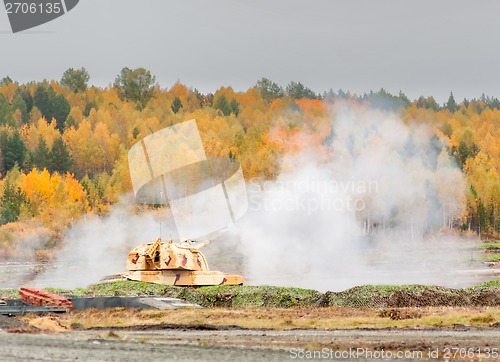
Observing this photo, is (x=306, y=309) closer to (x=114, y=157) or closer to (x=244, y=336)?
(x=244, y=336)

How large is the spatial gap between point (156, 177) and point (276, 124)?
140ft

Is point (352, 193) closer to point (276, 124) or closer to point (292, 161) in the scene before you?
point (292, 161)

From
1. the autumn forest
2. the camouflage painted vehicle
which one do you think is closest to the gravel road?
the camouflage painted vehicle

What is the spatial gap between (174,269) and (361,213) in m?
42.2

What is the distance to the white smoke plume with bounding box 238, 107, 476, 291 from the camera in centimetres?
8169

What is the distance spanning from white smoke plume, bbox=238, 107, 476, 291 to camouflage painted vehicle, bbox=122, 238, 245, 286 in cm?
1098

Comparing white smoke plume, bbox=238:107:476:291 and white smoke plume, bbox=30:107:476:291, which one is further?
white smoke plume, bbox=30:107:476:291

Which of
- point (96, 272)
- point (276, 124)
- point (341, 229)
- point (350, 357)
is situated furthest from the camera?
point (276, 124)

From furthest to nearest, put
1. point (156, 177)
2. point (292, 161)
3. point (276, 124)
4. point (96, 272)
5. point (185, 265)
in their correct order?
point (276, 124) < point (156, 177) < point (292, 161) < point (96, 272) < point (185, 265)

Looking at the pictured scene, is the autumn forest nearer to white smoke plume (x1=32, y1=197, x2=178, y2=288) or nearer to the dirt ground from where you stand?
white smoke plume (x1=32, y1=197, x2=178, y2=288)

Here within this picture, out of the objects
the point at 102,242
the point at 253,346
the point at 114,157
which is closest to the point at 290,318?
the point at 253,346

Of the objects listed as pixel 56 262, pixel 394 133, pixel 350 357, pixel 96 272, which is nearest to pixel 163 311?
pixel 350 357

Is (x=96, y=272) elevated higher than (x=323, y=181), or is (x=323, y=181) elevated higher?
(x=323, y=181)

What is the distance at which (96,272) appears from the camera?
95312 mm
